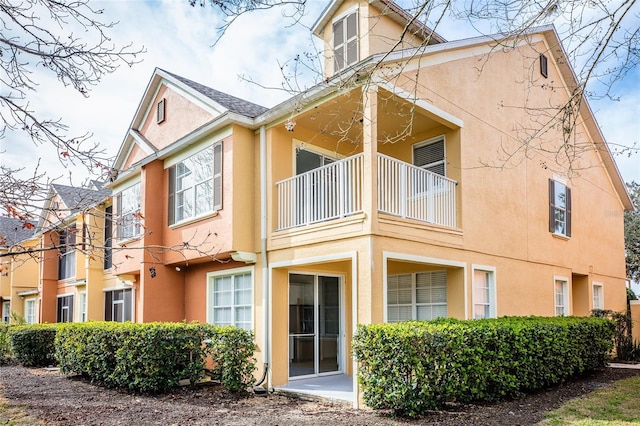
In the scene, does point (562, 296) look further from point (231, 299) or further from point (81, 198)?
point (81, 198)

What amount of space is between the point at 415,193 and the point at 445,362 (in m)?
3.96

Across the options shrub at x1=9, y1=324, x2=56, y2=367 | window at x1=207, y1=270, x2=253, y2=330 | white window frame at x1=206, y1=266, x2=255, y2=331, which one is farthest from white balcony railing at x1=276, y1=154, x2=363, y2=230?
shrub at x1=9, y1=324, x2=56, y2=367

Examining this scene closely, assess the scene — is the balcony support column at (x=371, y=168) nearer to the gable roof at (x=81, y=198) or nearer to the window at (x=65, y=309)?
the gable roof at (x=81, y=198)

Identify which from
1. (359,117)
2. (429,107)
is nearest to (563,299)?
(429,107)

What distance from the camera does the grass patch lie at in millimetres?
8391

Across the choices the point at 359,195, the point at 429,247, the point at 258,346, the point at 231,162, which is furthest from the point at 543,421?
the point at 231,162

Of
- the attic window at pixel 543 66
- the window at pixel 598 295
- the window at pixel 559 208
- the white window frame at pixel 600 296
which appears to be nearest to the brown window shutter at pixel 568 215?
the window at pixel 559 208

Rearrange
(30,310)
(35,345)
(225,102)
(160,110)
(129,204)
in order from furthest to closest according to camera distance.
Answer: (30,310)
(35,345)
(129,204)
(160,110)
(225,102)

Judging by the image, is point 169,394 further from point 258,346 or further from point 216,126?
point 216,126

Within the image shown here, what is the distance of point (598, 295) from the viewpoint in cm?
1858

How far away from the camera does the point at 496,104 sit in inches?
559

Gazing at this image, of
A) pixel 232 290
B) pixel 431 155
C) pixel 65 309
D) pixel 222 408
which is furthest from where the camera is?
pixel 65 309

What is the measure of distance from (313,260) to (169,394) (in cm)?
404

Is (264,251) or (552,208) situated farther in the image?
(552,208)
